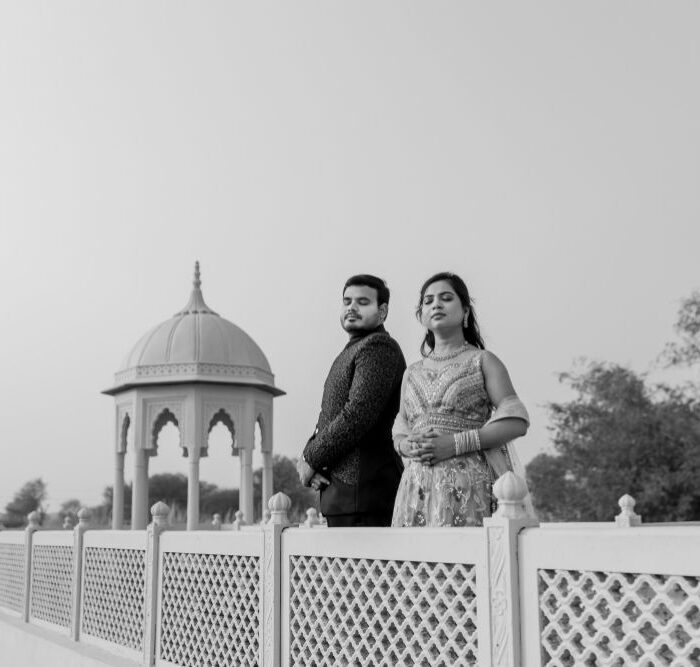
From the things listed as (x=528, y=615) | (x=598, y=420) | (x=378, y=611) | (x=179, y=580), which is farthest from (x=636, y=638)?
(x=598, y=420)

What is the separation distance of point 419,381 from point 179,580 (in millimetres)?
2357

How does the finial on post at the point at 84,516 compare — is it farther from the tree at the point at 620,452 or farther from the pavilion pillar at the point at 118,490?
the tree at the point at 620,452

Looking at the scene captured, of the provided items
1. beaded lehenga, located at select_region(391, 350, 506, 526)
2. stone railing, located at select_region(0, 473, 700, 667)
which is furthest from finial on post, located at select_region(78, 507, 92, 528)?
beaded lehenga, located at select_region(391, 350, 506, 526)

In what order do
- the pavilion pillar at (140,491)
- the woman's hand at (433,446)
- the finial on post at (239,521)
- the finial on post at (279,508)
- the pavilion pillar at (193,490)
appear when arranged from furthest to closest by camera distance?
the pavilion pillar at (140,491)
the pavilion pillar at (193,490)
the finial on post at (239,521)
the finial on post at (279,508)
the woman's hand at (433,446)

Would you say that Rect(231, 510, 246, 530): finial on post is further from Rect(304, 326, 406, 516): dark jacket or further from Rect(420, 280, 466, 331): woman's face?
Rect(420, 280, 466, 331): woman's face

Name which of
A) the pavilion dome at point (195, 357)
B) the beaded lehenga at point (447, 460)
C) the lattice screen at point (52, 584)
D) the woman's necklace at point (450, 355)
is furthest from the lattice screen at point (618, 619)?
the pavilion dome at point (195, 357)

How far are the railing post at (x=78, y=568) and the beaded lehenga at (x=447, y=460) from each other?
390cm

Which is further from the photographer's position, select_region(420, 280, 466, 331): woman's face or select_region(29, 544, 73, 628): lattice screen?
select_region(29, 544, 73, 628): lattice screen

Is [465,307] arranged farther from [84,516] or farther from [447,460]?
[84,516]

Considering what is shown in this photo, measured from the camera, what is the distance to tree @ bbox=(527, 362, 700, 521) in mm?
19891

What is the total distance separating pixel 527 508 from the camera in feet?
10.3

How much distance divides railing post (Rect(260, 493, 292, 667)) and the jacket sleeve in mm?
469

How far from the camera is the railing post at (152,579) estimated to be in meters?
5.47

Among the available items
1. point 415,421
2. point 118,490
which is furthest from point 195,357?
point 415,421
